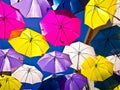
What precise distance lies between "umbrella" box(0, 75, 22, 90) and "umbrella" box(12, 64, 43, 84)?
0.24m

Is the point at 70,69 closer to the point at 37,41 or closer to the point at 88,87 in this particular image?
the point at 88,87

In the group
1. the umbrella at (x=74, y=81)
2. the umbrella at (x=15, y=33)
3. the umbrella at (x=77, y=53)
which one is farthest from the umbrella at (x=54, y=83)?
the umbrella at (x=15, y=33)

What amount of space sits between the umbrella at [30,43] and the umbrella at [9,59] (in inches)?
34.0

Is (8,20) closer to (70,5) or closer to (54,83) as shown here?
(70,5)

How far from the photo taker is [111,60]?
666 cm

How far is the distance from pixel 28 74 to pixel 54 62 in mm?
1254

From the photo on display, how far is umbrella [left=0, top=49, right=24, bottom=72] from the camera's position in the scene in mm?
6531

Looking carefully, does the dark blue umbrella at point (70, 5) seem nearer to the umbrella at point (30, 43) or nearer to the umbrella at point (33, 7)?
the umbrella at point (33, 7)

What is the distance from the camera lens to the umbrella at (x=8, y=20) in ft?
15.6

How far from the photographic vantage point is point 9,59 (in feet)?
21.8

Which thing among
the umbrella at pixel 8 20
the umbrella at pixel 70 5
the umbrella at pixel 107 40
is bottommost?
the umbrella at pixel 107 40

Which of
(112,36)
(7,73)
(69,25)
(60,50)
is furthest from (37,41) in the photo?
(7,73)

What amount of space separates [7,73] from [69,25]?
3155 millimetres

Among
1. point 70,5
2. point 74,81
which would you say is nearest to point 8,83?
point 74,81
